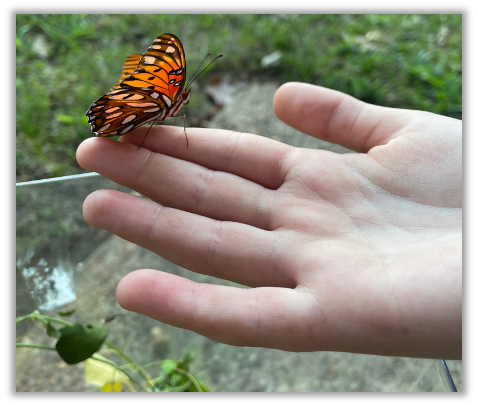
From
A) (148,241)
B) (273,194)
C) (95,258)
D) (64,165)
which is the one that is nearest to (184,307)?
(148,241)

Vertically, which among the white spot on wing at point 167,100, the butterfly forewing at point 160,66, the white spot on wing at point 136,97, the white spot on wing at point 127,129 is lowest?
the white spot on wing at point 127,129

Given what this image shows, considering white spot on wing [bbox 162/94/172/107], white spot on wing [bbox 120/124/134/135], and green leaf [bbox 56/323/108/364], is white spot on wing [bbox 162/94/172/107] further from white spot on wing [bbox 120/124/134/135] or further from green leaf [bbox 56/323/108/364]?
green leaf [bbox 56/323/108/364]

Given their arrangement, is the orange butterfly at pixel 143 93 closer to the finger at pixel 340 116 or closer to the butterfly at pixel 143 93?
the butterfly at pixel 143 93

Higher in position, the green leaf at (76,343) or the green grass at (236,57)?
the green grass at (236,57)

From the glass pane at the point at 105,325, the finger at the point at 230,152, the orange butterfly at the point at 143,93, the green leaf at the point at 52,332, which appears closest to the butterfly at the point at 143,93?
the orange butterfly at the point at 143,93

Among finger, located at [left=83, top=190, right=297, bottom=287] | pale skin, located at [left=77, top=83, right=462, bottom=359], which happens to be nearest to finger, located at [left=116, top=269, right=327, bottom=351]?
pale skin, located at [left=77, top=83, right=462, bottom=359]

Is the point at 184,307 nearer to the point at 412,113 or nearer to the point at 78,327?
the point at 78,327

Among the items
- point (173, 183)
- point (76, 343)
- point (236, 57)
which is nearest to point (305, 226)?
point (173, 183)
